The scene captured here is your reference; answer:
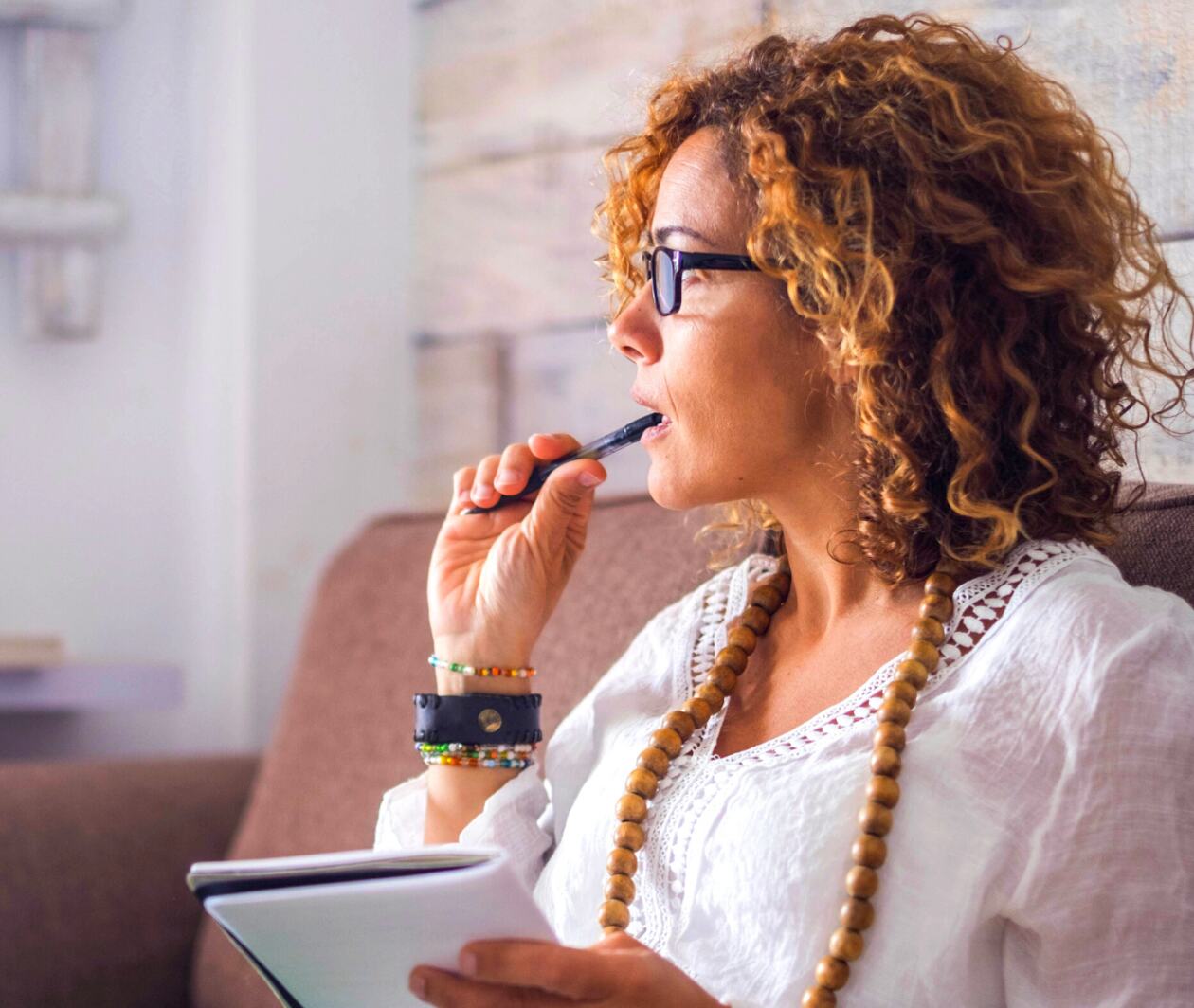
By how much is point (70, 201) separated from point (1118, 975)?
1.81m

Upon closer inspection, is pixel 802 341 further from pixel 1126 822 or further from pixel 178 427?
pixel 178 427

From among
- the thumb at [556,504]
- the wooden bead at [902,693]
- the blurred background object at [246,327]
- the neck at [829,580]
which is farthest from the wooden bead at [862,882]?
the blurred background object at [246,327]

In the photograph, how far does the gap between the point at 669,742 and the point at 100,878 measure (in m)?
0.84

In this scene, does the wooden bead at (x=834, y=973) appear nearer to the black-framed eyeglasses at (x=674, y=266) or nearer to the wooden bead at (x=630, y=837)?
the wooden bead at (x=630, y=837)

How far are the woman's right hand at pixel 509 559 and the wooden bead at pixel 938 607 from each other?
0.31m

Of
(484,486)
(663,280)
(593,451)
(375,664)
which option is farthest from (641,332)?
(375,664)

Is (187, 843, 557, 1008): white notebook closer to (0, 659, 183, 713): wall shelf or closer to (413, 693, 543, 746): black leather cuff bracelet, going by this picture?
(413, 693, 543, 746): black leather cuff bracelet

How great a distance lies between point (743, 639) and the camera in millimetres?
1055

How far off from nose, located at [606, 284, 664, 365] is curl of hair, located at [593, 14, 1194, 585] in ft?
0.32

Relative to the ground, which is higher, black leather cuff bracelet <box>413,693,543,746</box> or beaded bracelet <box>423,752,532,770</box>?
black leather cuff bracelet <box>413,693,543,746</box>

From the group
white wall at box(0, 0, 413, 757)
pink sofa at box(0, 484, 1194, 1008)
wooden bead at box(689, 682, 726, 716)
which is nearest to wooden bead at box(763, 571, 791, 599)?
wooden bead at box(689, 682, 726, 716)

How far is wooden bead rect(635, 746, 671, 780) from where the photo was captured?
3.17ft

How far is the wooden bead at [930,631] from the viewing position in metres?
0.89

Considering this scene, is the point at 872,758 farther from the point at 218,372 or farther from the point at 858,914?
the point at 218,372
